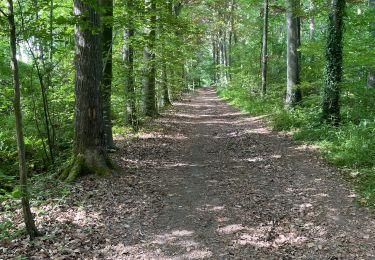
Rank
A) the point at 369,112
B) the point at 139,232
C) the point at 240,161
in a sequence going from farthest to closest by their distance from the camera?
the point at 369,112, the point at 240,161, the point at 139,232

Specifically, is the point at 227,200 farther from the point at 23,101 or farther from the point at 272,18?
the point at 272,18

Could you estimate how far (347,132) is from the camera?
9.66 m

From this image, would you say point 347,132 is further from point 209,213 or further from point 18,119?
point 18,119

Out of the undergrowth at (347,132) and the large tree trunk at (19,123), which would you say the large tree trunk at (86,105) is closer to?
the large tree trunk at (19,123)

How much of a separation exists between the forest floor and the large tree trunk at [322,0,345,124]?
2507 millimetres

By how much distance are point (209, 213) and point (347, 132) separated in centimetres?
570

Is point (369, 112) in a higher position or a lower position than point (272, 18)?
lower

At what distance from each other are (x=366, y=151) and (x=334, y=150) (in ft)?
3.00

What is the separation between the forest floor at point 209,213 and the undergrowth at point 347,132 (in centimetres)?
35

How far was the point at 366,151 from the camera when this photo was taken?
8.14 m

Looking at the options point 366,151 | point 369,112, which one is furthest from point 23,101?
point 369,112

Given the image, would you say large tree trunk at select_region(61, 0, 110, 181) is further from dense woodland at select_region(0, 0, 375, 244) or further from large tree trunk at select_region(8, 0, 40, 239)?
large tree trunk at select_region(8, 0, 40, 239)

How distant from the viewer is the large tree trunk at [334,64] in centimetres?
1095

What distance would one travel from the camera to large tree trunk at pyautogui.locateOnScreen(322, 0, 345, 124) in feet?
35.9
